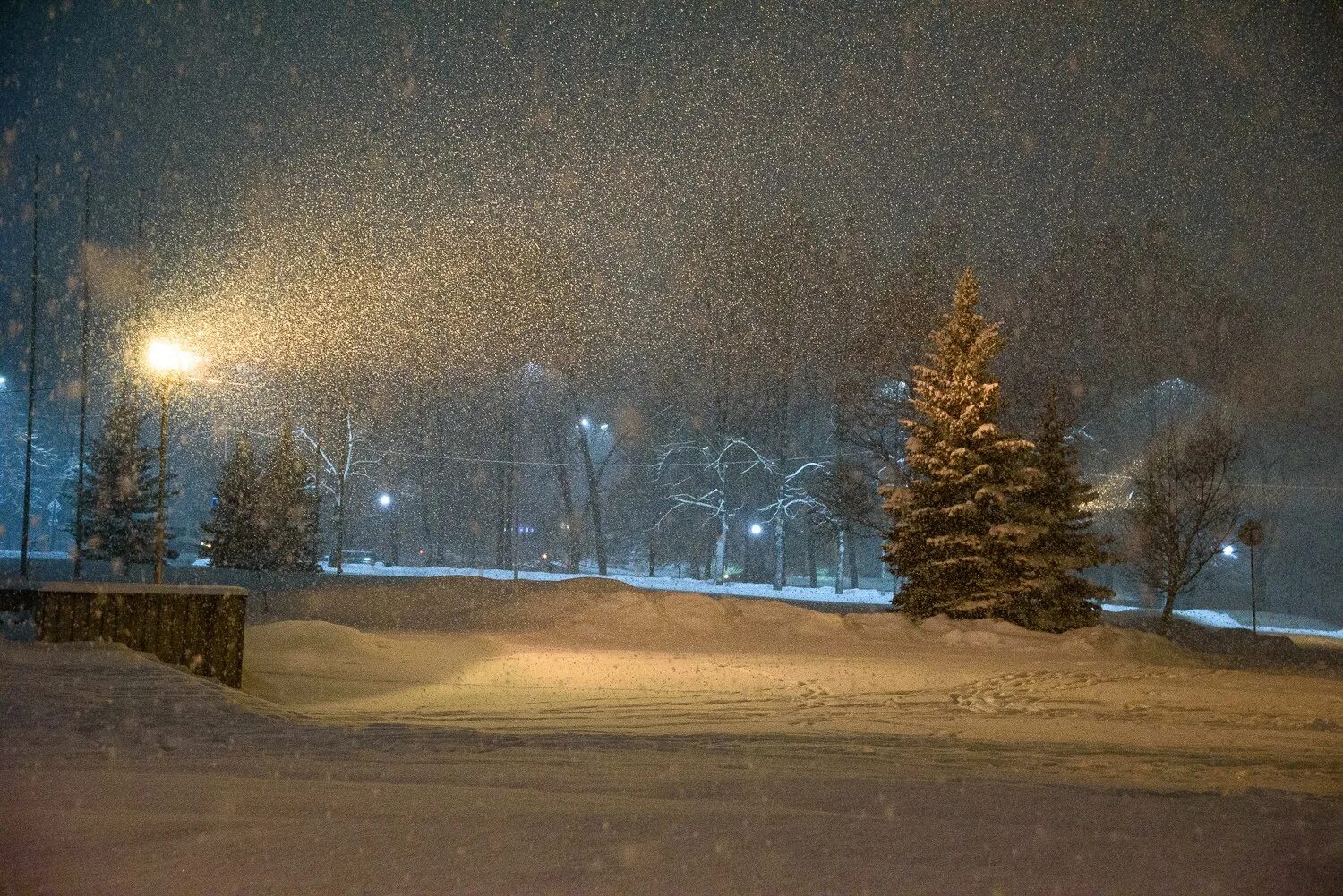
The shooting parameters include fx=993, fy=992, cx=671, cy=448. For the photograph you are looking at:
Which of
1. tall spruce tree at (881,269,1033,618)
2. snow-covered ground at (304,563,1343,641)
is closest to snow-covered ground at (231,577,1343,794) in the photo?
tall spruce tree at (881,269,1033,618)

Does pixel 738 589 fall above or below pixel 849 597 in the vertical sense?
above

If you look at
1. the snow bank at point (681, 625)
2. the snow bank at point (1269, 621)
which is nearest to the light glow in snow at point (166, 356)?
the snow bank at point (681, 625)

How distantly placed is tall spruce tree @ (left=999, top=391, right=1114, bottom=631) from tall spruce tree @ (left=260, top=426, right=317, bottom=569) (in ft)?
92.7

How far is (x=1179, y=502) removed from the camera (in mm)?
28391

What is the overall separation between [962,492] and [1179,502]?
9.52 meters

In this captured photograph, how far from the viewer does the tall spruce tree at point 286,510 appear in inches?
1539

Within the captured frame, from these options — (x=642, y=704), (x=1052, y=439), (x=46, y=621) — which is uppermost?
(x=1052, y=439)

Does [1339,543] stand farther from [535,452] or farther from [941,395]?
[535,452]

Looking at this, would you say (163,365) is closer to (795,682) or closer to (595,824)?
(795,682)

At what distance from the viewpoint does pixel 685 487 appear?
4450cm

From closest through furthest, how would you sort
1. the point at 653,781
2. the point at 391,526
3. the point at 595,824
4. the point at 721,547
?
the point at 595,824, the point at 653,781, the point at 721,547, the point at 391,526

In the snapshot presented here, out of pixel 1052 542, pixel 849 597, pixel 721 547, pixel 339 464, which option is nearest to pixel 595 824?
pixel 1052 542

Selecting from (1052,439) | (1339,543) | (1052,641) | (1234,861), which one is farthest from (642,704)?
(1339,543)

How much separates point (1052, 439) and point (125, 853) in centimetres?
2328
